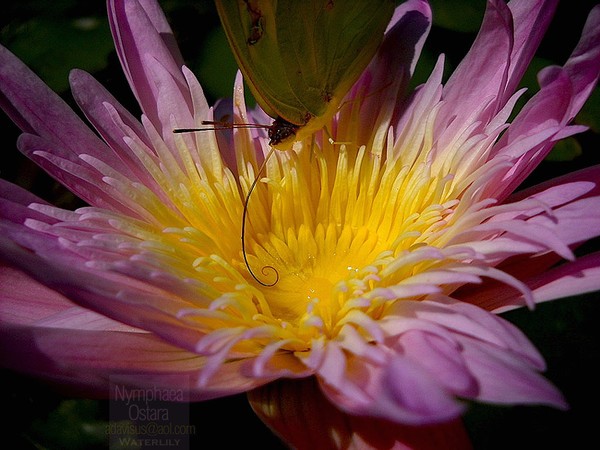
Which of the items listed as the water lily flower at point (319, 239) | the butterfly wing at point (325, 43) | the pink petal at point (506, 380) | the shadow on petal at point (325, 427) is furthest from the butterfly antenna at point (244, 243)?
the pink petal at point (506, 380)

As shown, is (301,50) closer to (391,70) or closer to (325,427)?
(391,70)

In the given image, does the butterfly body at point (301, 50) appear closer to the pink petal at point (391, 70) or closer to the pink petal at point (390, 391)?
the pink petal at point (391, 70)

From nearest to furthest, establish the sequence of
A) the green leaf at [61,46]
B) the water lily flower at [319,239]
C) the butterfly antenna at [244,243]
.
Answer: the water lily flower at [319,239], the butterfly antenna at [244,243], the green leaf at [61,46]

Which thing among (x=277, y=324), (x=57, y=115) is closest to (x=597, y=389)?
(x=277, y=324)

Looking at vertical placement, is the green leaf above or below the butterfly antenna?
above

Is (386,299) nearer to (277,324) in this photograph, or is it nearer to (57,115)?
(277,324)

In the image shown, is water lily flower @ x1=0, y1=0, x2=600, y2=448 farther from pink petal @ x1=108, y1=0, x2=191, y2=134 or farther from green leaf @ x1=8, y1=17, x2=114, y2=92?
green leaf @ x1=8, y1=17, x2=114, y2=92

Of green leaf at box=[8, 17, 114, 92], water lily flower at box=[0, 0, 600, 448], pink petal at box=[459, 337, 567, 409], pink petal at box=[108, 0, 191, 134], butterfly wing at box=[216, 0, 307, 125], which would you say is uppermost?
green leaf at box=[8, 17, 114, 92]

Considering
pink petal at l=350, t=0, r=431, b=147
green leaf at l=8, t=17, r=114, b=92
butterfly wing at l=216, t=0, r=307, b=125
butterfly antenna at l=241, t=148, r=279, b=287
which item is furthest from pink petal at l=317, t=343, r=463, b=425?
green leaf at l=8, t=17, r=114, b=92
